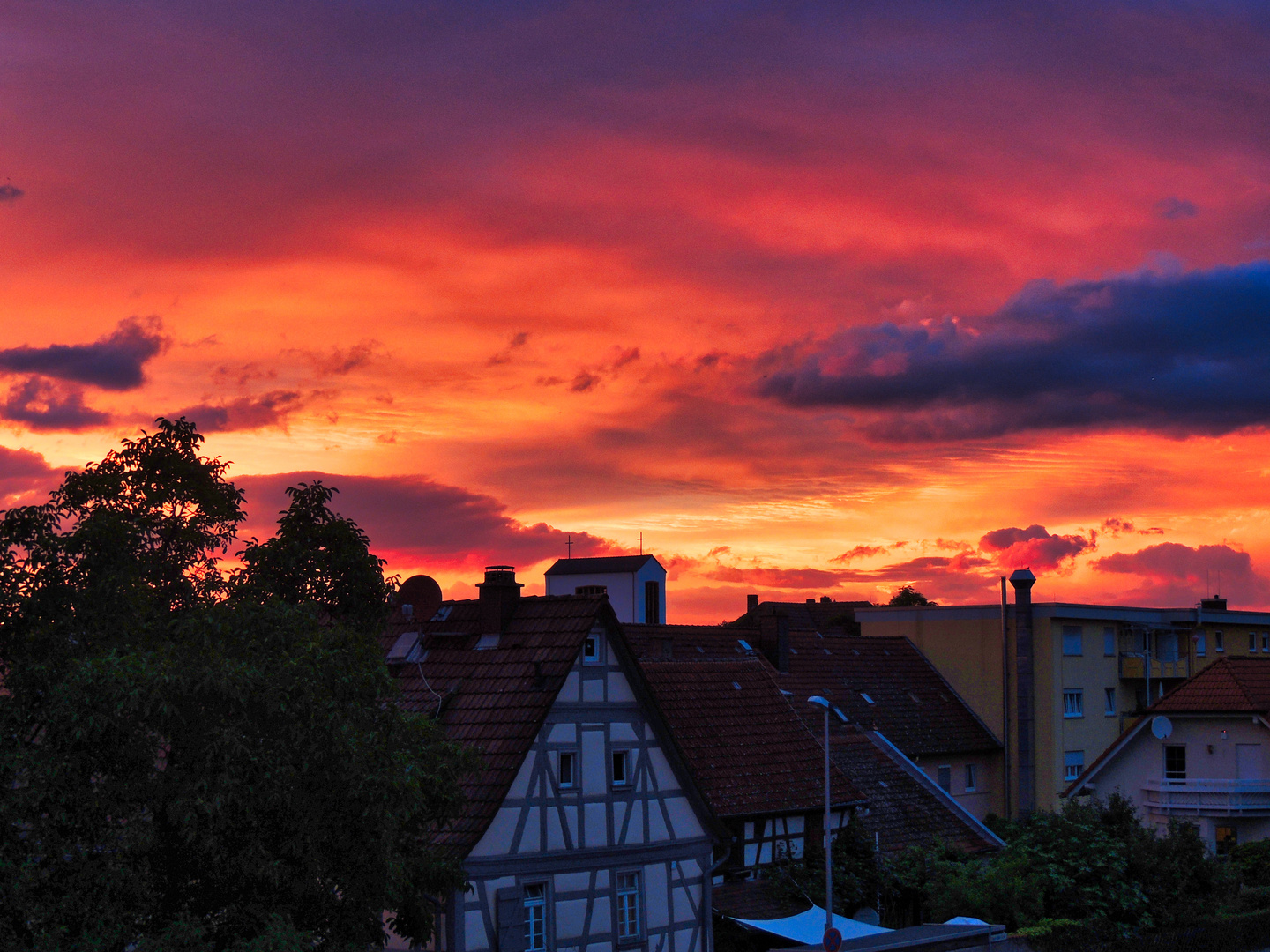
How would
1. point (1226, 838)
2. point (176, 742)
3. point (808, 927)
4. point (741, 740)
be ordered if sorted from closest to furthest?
point (176, 742) → point (808, 927) → point (741, 740) → point (1226, 838)

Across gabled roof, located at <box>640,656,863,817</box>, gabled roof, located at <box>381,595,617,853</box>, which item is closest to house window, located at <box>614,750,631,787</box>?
gabled roof, located at <box>381,595,617,853</box>

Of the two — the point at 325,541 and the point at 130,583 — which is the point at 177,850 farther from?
the point at 325,541

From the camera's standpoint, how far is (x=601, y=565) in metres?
124

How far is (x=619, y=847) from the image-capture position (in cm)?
3114

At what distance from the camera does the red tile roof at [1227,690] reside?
1984 inches

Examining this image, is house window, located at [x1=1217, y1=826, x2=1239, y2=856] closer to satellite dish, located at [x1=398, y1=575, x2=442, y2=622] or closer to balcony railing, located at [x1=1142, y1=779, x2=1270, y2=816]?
balcony railing, located at [x1=1142, y1=779, x2=1270, y2=816]

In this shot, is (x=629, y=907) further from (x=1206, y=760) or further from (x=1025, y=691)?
(x=1025, y=691)

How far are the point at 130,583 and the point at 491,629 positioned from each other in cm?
1422

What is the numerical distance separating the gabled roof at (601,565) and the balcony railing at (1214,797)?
72329 mm

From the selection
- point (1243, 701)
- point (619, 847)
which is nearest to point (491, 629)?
point (619, 847)

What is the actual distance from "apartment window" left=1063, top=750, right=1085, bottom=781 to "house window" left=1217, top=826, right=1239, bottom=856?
31.6ft

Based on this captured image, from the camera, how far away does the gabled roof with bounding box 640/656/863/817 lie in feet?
122

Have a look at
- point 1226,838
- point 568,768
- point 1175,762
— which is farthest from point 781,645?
point 568,768

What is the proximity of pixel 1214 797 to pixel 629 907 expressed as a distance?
2925 cm
